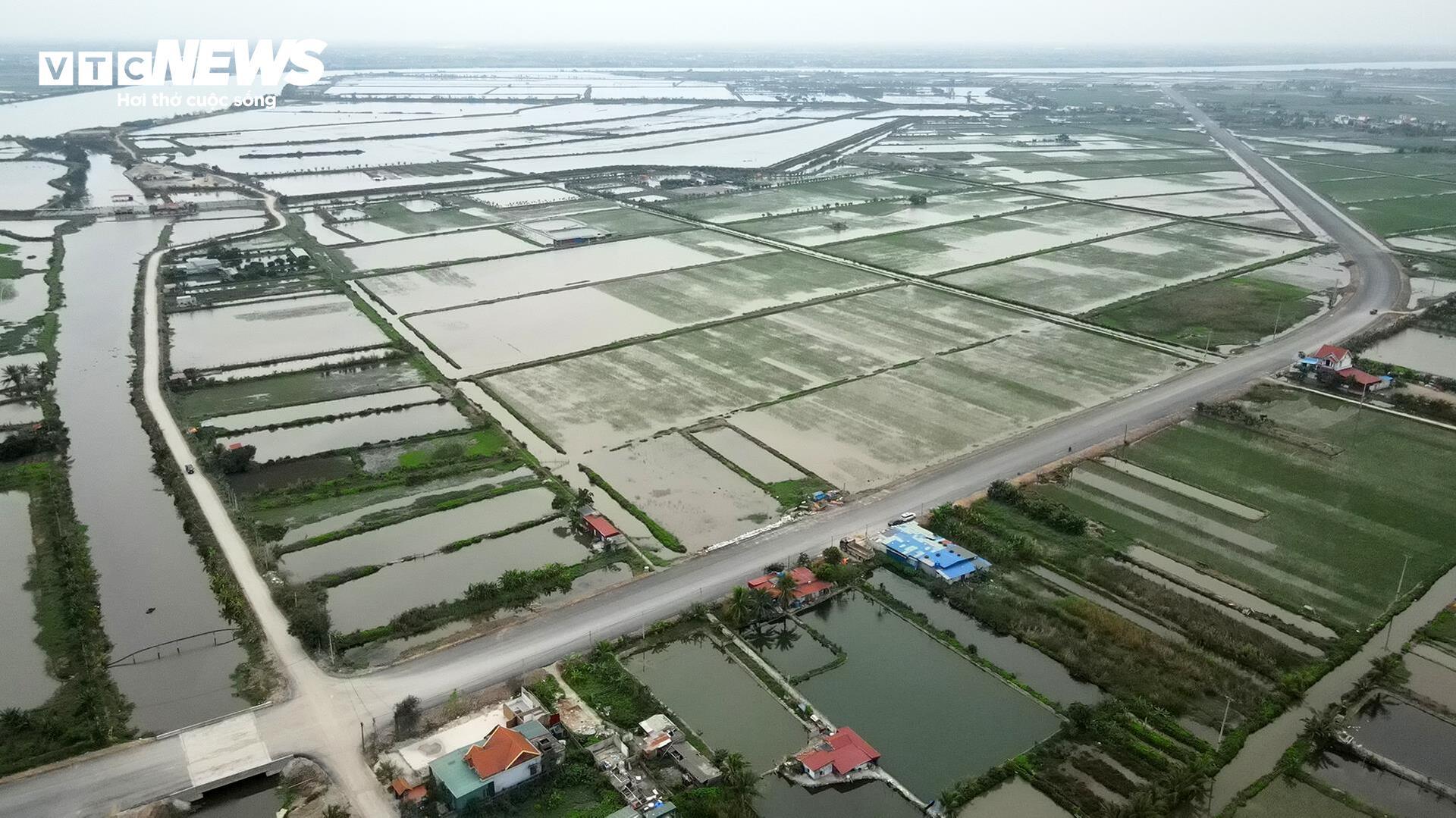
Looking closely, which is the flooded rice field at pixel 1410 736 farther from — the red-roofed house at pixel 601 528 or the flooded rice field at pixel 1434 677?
the red-roofed house at pixel 601 528

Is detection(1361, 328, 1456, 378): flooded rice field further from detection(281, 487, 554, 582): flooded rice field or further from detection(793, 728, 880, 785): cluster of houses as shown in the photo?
detection(281, 487, 554, 582): flooded rice field

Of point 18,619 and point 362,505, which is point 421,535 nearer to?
point 362,505

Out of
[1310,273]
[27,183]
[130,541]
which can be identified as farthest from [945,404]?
[27,183]

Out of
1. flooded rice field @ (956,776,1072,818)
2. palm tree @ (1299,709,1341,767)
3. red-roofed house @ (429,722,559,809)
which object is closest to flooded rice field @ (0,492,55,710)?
red-roofed house @ (429,722,559,809)

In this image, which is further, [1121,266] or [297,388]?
[1121,266]

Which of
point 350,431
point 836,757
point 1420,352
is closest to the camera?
point 836,757

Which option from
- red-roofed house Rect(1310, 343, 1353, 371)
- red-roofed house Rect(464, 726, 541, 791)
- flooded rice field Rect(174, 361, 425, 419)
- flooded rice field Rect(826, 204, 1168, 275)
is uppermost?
flooded rice field Rect(826, 204, 1168, 275)

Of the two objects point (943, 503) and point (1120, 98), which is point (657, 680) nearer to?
point (943, 503)
